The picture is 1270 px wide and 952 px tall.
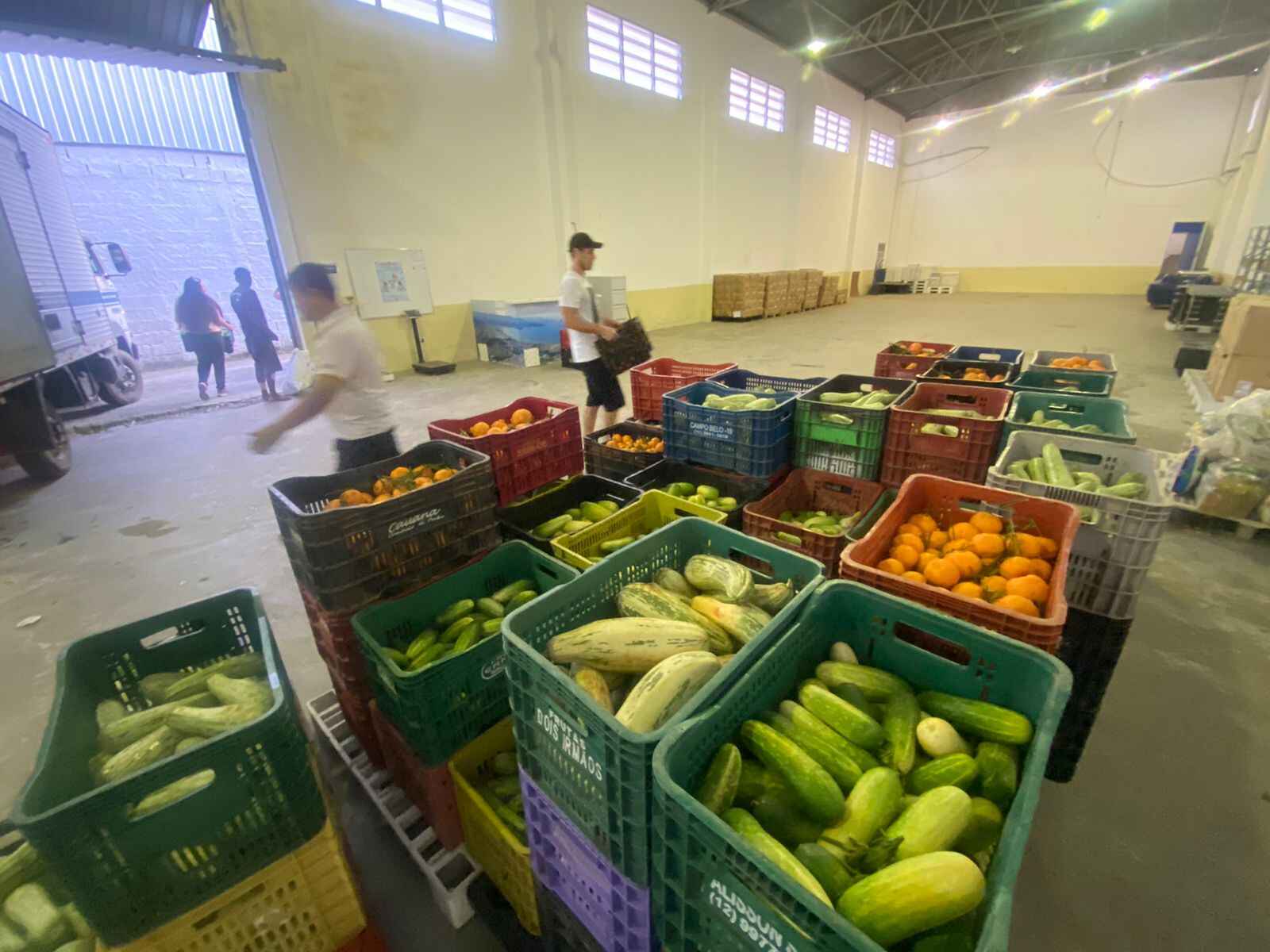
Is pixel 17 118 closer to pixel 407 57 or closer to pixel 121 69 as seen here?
pixel 407 57

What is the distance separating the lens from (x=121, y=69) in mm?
10367

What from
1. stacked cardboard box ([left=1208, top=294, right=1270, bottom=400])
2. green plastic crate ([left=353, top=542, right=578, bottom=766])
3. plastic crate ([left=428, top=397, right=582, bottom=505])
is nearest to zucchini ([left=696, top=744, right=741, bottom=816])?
green plastic crate ([left=353, top=542, right=578, bottom=766])

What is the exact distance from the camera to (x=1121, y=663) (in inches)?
94.3

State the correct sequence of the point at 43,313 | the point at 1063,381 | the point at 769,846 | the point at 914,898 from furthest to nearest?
the point at 43,313, the point at 1063,381, the point at 769,846, the point at 914,898

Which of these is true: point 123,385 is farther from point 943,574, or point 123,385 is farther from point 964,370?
point 964,370

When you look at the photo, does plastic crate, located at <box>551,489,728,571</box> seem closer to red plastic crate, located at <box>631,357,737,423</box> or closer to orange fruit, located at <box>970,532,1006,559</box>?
orange fruit, located at <box>970,532,1006,559</box>

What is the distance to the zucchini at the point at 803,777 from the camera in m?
0.95

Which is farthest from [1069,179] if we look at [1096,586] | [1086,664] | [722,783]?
[722,783]

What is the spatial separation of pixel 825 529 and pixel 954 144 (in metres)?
22.6

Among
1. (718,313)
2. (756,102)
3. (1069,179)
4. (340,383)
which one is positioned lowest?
(718,313)

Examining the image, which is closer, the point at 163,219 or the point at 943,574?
the point at 943,574

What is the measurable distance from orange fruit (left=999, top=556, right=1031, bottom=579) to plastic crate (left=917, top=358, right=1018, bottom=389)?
243cm

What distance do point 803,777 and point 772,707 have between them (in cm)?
19

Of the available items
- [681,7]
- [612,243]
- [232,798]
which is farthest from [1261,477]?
[681,7]
